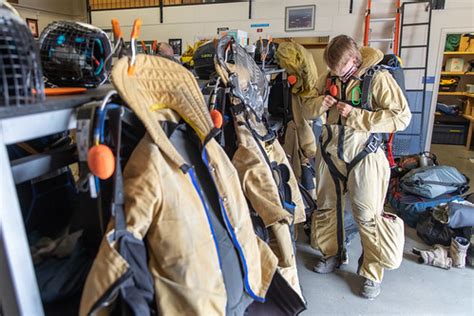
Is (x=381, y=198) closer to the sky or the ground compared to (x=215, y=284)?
closer to the ground

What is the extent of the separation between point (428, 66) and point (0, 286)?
18.1ft

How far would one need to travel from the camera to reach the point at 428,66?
5.01 metres

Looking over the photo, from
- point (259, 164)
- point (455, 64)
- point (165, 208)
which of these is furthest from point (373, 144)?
point (455, 64)

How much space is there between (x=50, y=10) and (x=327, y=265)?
6.43 metres

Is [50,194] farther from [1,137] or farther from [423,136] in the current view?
[423,136]

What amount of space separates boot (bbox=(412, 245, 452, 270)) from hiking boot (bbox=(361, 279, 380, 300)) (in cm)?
63

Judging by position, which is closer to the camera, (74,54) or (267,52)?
(74,54)

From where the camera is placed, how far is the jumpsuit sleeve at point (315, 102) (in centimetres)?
236

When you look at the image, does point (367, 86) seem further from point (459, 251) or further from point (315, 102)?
point (459, 251)

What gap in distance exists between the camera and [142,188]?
2.45 feet

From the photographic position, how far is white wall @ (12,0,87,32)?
6027 mm

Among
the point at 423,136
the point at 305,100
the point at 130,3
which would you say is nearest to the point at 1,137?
the point at 305,100

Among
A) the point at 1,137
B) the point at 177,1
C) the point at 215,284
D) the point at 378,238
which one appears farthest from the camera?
the point at 177,1

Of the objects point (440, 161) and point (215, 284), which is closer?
point (215, 284)
